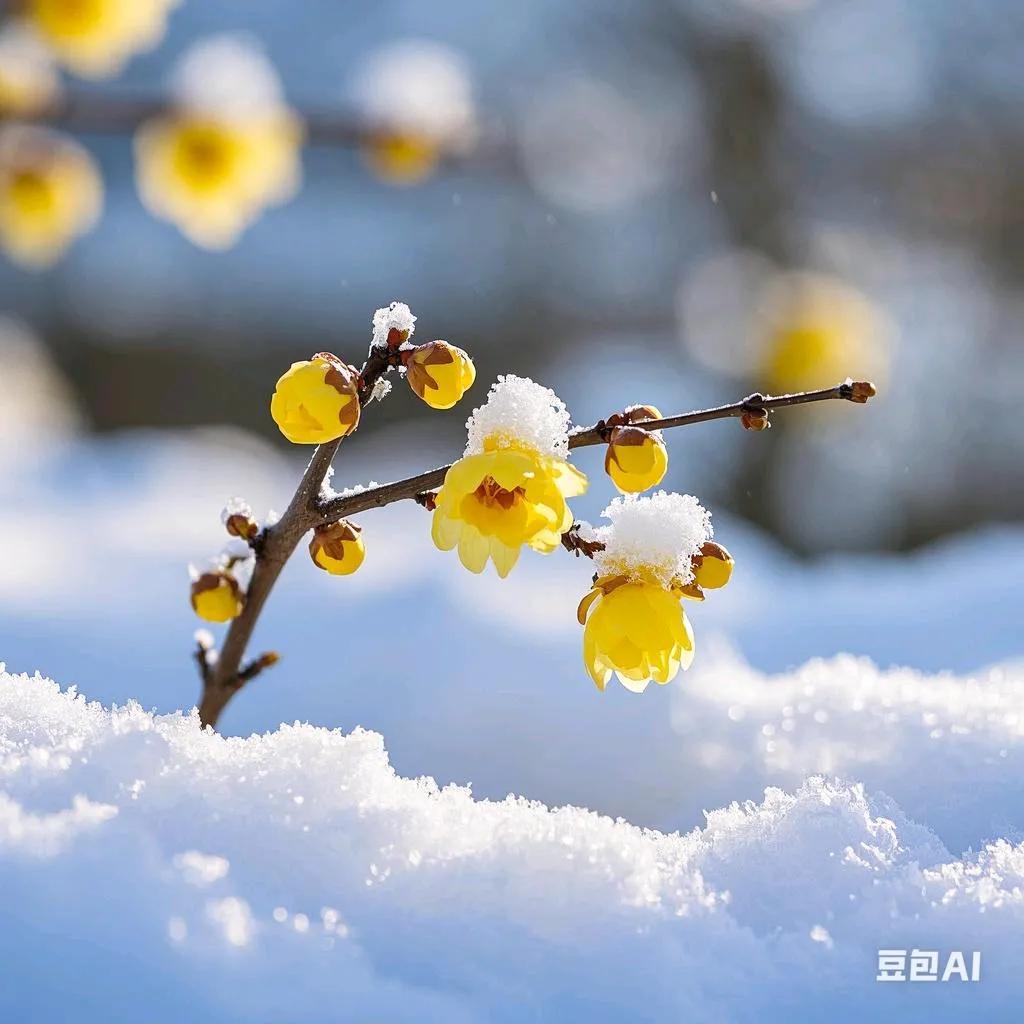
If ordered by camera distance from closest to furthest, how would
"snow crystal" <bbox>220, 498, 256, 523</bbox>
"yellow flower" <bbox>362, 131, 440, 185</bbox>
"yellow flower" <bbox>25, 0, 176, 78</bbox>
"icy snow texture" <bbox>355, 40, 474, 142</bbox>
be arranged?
"snow crystal" <bbox>220, 498, 256, 523</bbox> < "yellow flower" <bbox>25, 0, 176, 78</bbox> < "yellow flower" <bbox>362, 131, 440, 185</bbox> < "icy snow texture" <bbox>355, 40, 474, 142</bbox>

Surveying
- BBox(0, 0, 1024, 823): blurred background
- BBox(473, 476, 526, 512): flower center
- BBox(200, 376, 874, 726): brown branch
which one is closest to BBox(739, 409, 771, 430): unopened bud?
BBox(200, 376, 874, 726): brown branch

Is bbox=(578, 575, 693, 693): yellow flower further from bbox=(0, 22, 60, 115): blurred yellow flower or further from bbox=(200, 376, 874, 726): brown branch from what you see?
bbox=(0, 22, 60, 115): blurred yellow flower

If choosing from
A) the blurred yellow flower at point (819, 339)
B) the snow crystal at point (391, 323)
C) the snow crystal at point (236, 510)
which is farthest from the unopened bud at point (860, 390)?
the blurred yellow flower at point (819, 339)

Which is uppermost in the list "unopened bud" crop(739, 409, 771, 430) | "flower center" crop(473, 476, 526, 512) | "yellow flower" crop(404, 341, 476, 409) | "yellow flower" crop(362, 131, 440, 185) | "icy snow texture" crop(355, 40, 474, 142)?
"icy snow texture" crop(355, 40, 474, 142)

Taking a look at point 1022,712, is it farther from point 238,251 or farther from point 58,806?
point 238,251

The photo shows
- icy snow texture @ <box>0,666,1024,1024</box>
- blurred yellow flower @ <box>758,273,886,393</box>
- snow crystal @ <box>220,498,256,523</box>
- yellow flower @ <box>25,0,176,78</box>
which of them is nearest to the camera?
icy snow texture @ <box>0,666,1024,1024</box>

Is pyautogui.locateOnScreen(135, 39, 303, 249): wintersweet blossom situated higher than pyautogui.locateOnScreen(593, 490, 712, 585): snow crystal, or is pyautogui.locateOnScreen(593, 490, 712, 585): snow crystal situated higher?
pyautogui.locateOnScreen(135, 39, 303, 249): wintersweet blossom

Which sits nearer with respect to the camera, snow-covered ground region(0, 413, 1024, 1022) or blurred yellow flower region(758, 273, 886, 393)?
snow-covered ground region(0, 413, 1024, 1022)

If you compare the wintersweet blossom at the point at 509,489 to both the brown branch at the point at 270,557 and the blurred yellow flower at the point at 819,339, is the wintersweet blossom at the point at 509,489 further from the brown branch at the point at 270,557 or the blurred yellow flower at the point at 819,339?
the blurred yellow flower at the point at 819,339
